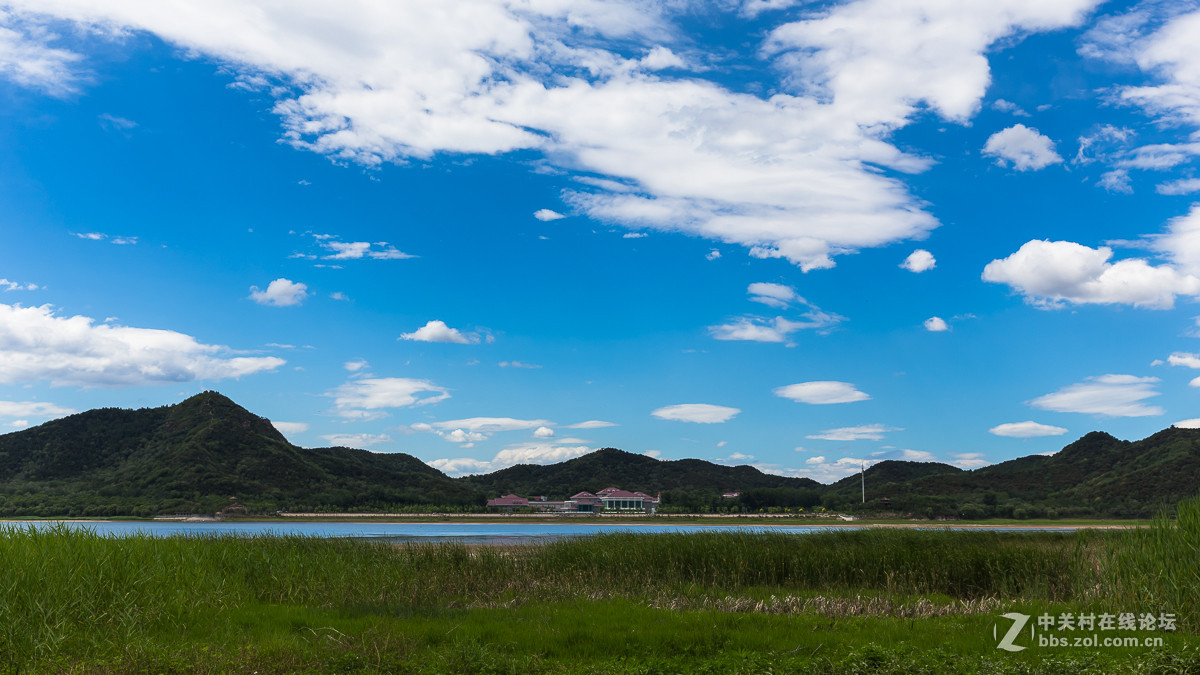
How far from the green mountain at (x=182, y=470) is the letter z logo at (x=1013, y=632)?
121m

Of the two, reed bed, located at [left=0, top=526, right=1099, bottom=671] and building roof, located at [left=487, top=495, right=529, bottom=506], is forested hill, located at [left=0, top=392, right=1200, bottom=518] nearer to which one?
building roof, located at [left=487, top=495, right=529, bottom=506]

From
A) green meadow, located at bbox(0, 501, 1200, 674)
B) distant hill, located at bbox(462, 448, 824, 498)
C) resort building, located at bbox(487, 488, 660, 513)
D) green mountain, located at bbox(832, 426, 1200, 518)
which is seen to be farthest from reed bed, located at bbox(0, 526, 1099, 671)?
distant hill, located at bbox(462, 448, 824, 498)

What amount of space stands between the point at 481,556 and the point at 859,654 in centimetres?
1573

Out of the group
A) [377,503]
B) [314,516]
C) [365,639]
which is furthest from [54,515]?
[365,639]

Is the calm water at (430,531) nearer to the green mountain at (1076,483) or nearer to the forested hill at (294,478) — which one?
the forested hill at (294,478)

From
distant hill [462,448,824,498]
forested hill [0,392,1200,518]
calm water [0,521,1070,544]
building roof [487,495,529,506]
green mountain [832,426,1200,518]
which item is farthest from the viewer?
distant hill [462,448,824,498]

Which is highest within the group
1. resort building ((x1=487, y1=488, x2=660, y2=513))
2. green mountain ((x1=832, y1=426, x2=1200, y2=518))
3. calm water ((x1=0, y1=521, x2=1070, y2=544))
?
green mountain ((x1=832, y1=426, x2=1200, y2=518))

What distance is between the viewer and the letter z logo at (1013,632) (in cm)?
1311

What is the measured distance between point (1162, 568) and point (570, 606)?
13.9m

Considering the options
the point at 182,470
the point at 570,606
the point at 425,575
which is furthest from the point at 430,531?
the point at 570,606

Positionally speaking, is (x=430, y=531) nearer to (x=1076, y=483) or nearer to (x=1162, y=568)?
(x=1162, y=568)

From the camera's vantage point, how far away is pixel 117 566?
16.9 metres

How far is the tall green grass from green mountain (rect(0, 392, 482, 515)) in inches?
4759

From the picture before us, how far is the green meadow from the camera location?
1182cm
